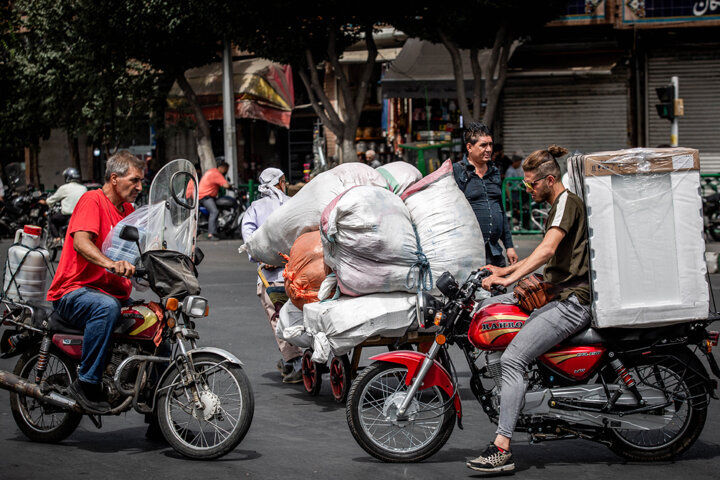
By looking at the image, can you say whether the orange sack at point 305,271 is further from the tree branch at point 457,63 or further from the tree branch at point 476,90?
the tree branch at point 476,90

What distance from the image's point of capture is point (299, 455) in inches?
204

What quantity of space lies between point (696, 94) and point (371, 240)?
61.0 ft

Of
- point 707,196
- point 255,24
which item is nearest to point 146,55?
point 255,24

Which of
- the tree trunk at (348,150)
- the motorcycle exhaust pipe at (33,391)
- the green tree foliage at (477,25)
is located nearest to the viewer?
the motorcycle exhaust pipe at (33,391)

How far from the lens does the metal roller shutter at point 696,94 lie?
22.0 metres

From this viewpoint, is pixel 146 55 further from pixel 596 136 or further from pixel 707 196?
pixel 707 196

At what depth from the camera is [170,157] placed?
31.7 meters

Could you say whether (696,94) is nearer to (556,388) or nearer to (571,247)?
(571,247)

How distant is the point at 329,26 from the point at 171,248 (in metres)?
14.6

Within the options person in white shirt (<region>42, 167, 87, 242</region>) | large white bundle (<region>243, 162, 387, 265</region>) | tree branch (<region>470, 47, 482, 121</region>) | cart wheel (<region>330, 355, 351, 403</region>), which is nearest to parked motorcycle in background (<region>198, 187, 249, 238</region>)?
person in white shirt (<region>42, 167, 87, 242</region>)

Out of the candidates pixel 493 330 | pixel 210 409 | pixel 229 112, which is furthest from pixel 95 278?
pixel 229 112

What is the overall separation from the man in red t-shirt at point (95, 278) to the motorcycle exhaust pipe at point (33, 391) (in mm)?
77

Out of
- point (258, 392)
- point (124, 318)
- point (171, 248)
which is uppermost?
point (171, 248)

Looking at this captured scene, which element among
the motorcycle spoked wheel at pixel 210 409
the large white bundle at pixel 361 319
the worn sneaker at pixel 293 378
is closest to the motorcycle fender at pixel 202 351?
the motorcycle spoked wheel at pixel 210 409
